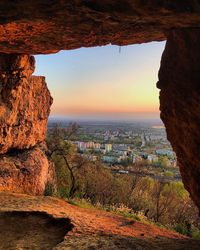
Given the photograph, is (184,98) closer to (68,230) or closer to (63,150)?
(68,230)

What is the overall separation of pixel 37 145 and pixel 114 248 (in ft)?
41.9

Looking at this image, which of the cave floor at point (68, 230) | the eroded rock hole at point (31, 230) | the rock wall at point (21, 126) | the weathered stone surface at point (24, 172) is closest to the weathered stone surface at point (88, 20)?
the rock wall at point (21, 126)

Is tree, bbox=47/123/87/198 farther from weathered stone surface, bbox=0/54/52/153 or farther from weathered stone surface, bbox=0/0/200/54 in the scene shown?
weathered stone surface, bbox=0/0/200/54

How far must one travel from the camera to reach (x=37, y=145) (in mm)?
20625

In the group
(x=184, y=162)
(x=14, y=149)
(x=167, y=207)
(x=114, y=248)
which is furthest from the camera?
(x=167, y=207)

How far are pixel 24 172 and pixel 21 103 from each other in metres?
3.72

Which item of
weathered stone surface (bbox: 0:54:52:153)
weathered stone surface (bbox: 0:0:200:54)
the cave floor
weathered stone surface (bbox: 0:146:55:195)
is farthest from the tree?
weathered stone surface (bbox: 0:0:200:54)

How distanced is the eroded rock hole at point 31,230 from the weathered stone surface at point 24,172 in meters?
4.19

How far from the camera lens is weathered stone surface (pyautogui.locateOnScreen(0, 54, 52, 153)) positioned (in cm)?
1655

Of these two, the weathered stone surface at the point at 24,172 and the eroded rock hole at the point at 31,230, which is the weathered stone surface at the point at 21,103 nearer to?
the weathered stone surface at the point at 24,172

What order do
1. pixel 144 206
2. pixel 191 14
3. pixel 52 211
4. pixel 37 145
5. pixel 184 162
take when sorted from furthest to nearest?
1. pixel 144 206
2. pixel 37 145
3. pixel 52 211
4. pixel 184 162
5. pixel 191 14

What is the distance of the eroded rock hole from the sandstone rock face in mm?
4296

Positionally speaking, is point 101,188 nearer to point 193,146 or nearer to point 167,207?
A: point 167,207

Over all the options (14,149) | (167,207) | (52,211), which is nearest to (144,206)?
(167,207)
